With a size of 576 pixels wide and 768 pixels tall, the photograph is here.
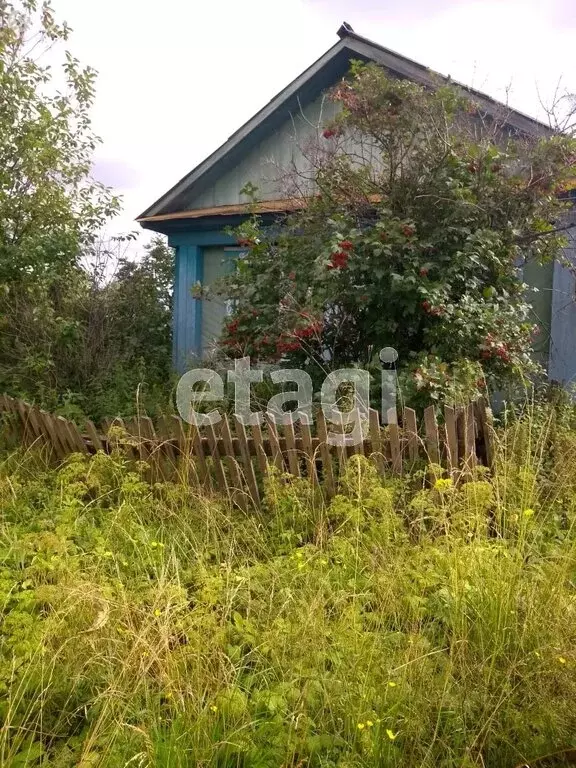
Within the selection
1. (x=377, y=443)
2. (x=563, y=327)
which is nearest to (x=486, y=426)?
(x=377, y=443)

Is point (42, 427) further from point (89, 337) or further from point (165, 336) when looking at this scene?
point (165, 336)

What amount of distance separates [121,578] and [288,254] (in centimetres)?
379

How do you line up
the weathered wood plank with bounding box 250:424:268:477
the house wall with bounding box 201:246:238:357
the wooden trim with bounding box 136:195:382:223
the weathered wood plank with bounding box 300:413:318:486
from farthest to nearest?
the house wall with bounding box 201:246:238:357 → the wooden trim with bounding box 136:195:382:223 → the weathered wood plank with bounding box 250:424:268:477 → the weathered wood plank with bounding box 300:413:318:486

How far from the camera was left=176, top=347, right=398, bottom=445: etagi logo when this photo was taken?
3895 millimetres

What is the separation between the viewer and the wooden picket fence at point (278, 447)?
12.1 feet

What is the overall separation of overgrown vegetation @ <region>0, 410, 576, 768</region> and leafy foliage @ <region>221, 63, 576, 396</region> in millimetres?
2000

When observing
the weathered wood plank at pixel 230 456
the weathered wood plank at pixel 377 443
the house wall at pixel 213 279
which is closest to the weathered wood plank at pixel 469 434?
the weathered wood plank at pixel 377 443

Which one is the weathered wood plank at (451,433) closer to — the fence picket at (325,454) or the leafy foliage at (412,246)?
the fence picket at (325,454)

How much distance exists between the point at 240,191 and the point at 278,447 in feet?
13.9

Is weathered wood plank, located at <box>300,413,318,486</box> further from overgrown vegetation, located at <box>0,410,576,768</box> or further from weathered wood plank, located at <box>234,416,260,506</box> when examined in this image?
overgrown vegetation, located at <box>0,410,576,768</box>

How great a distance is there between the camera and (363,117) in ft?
18.5

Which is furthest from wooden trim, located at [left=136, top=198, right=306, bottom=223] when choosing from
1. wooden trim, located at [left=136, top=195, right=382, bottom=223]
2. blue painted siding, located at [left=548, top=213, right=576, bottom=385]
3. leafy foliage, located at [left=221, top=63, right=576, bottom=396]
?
blue painted siding, located at [left=548, top=213, right=576, bottom=385]

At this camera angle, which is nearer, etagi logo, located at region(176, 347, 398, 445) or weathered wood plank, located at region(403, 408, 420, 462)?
weathered wood plank, located at region(403, 408, 420, 462)

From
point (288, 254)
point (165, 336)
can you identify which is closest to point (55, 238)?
point (165, 336)
